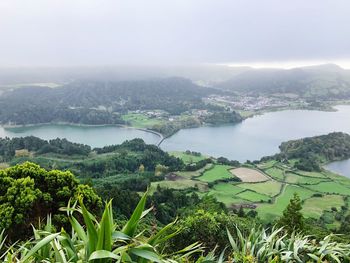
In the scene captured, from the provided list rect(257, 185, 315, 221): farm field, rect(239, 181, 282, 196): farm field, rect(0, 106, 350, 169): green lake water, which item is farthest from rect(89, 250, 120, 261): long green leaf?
rect(0, 106, 350, 169): green lake water

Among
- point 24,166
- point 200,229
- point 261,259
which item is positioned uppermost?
point 261,259

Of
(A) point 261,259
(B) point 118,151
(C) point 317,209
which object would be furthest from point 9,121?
(A) point 261,259

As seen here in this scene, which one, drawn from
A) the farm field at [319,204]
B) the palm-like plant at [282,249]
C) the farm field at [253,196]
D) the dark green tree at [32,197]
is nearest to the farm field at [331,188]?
the farm field at [319,204]

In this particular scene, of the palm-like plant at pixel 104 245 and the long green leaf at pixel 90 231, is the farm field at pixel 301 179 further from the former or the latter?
the long green leaf at pixel 90 231

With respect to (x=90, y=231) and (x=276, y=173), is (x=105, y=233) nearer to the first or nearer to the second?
(x=90, y=231)

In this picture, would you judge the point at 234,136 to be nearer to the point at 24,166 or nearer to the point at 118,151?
the point at 118,151

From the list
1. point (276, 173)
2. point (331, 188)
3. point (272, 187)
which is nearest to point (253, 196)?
point (272, 187)

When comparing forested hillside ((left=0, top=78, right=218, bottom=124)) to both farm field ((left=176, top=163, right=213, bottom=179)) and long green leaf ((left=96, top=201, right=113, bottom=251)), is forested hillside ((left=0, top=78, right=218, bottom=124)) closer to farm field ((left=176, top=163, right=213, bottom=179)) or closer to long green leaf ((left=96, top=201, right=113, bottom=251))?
farm field ((left=176, top=163, right=213, bottom=179))
